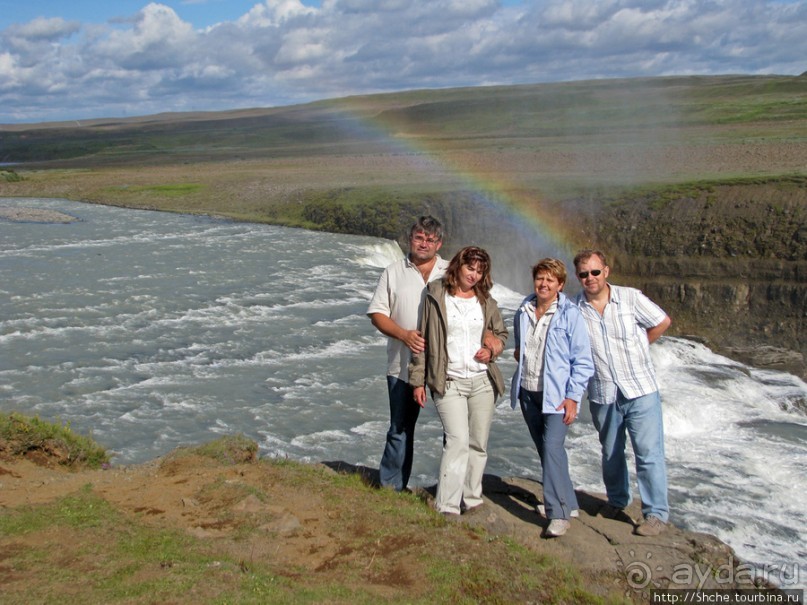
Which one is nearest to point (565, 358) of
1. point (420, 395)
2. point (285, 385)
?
point (420, 395)

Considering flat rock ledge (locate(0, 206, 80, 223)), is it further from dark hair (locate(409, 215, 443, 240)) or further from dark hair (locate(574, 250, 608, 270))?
dark hair (locate(574, 250, 608, 270))

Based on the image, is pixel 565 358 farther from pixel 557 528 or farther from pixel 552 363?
pixel 557 528

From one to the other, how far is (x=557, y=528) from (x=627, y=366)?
133 centimetres

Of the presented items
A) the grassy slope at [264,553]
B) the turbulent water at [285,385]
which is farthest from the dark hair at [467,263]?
the turbulent water at [285,385]

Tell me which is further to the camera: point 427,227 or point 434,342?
point 427,227

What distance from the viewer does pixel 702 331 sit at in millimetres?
21578

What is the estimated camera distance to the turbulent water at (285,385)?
10.6 m

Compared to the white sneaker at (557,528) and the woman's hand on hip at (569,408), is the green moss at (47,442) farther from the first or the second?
the woman's hand on hip at (569,408)

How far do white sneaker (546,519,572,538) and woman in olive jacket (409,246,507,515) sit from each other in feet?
2.32

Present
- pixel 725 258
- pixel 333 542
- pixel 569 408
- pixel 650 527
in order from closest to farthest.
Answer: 1. pixel 333 542
2. pixel 569 408
3. pixel 650 527
4. pixel 725 258

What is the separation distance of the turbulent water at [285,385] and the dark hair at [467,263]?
4.11m

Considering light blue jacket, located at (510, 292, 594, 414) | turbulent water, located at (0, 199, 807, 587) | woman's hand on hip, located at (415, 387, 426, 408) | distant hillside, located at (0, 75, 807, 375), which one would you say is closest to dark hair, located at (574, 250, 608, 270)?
light blue jacket, located at (510, 292, 594, 414)

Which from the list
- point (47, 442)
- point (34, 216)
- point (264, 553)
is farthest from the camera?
point (34, 216)

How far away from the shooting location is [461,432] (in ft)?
21.6
